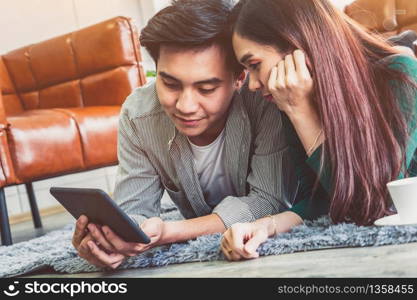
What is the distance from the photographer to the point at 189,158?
128 cm

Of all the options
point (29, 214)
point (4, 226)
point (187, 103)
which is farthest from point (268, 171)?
point (29, 214)

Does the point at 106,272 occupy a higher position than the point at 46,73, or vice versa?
the point at 46,73

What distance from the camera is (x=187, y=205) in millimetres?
1406

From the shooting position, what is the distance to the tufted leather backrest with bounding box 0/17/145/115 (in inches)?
91.7

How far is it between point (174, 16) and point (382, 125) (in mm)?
495

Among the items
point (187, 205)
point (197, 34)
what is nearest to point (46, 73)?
point (187, 205)

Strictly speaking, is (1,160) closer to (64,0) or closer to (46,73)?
(46,73)

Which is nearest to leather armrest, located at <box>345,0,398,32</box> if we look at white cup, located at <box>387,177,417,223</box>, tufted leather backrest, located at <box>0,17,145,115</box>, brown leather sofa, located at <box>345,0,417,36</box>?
brown leather sofa, located at <box>345,0,417,36</box>

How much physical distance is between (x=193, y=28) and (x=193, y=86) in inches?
4.9

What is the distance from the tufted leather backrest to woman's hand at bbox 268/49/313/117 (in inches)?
53.2

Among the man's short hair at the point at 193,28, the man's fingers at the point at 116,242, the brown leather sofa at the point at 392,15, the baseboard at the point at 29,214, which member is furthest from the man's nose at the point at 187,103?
the baseboard at the point at 29,214

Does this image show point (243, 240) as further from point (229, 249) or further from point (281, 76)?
point (281, 76)

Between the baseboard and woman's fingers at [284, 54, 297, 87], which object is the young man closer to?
woman's fingers at [284, 54, 297, 87]

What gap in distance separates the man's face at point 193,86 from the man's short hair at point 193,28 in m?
0.02
